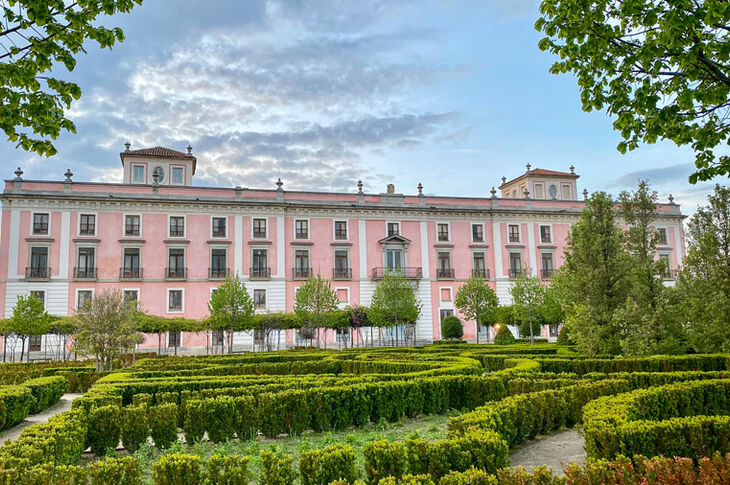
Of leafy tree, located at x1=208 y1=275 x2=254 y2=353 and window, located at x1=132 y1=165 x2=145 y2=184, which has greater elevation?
window, located at x1=132 y1=165 x2=145 y2=184

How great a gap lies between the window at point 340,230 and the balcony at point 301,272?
3424 mm

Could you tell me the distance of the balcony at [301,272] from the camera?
129 ft

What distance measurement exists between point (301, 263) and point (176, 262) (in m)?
8.66

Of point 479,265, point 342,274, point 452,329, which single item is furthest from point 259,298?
point 479,265

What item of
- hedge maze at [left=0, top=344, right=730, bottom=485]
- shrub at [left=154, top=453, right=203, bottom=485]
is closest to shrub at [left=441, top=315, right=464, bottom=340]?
hedge maze at [left=0, top=344, right=730, bottom=485]

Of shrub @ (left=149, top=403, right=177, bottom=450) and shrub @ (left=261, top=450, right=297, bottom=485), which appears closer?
shrub @ (left=261, top=450, right=297, bottom=485)

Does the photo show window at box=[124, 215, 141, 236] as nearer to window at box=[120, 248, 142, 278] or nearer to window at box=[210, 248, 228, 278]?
window at box=[120, 248, 142, 278]

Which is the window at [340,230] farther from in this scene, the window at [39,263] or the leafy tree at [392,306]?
the window at [39,263]

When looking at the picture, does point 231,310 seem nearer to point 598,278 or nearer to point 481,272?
point 481,272

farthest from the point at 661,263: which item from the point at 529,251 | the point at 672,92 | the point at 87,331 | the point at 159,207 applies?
the point at 159,207

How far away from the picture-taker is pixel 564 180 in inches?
1938

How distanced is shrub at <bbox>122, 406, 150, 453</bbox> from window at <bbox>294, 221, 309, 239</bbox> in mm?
32758

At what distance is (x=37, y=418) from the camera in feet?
37.4

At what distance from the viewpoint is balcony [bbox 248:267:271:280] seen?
38344 mm
